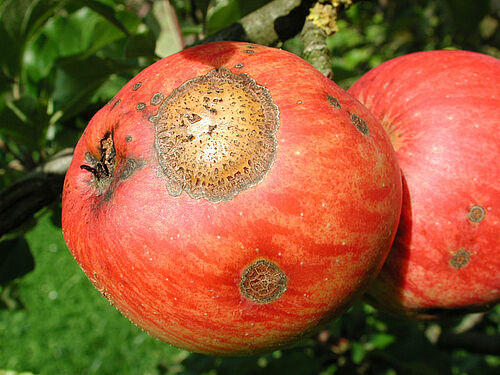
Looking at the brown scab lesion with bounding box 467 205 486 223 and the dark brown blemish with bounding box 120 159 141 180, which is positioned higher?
the dark brown blemish with bounding box 120 159 141 180

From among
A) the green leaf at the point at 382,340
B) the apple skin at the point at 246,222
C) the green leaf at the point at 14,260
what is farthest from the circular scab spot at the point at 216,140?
the green leaf at the point at 382,340

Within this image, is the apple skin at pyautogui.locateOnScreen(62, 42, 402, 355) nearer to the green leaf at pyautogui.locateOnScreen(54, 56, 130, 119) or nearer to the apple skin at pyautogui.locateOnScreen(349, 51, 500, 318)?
the apple skin at pyautogui.locateOnScreen(349, 51, 500, 318)

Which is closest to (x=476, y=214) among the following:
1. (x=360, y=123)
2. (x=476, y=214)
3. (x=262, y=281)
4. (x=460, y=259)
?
(x=476, y=214)

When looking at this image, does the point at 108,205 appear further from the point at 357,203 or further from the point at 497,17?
the point at 497,17

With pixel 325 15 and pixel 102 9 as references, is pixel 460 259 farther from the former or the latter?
pixel 102 9

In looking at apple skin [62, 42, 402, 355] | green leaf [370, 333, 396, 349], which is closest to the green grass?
green leaf [370, 333, 396, 349]

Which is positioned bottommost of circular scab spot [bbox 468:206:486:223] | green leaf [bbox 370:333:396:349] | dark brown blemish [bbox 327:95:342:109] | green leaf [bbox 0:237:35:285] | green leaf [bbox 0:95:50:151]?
green leaf [bbox 370:333:396:349]
